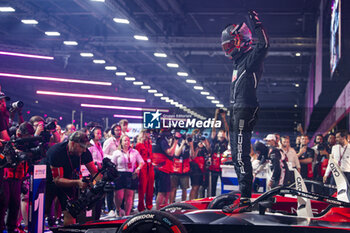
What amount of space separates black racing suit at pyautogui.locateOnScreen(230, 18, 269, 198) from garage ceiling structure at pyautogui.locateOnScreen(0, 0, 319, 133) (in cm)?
606

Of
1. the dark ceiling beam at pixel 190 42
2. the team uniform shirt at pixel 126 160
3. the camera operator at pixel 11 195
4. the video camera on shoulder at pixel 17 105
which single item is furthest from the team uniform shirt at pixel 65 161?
the dark ceiling beam at pixel 190 42

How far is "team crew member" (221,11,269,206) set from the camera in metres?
4.82

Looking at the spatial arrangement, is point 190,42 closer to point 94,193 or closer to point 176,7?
point 176,7

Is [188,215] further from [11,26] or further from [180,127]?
[11,26]

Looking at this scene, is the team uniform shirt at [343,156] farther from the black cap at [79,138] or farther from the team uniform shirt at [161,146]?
the black cap at [79,138]

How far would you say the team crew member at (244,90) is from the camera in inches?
190

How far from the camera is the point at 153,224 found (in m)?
3.84

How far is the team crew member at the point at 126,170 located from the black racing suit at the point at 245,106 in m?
4.31

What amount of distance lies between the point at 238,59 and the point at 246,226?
2069 mm

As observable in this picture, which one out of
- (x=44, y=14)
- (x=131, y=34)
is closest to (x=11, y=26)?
(x=44, y=14)

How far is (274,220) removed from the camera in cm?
403

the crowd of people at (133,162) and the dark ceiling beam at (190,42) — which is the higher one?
the dark ceiling beam at (190,42)

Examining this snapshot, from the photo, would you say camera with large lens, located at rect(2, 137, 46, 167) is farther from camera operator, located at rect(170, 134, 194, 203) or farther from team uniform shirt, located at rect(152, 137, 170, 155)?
camera operator, located at rect(170, 134, 194, 203)

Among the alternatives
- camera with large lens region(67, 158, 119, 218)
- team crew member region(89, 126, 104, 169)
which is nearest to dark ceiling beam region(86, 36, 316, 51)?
team crew member region(89, 126, 104, 169)
